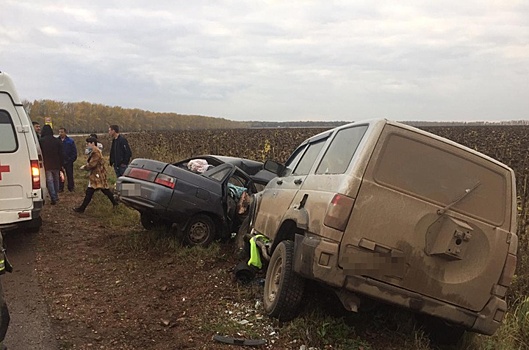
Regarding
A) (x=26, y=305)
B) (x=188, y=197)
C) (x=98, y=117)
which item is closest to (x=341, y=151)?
(x=188, y=197)

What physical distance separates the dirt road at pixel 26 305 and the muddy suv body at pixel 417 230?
2308mm

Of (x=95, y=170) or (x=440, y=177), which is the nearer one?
(x=440, y=177)

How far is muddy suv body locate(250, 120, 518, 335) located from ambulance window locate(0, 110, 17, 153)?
4.71m

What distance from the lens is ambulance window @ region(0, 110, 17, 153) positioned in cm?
645

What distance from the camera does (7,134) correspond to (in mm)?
6496

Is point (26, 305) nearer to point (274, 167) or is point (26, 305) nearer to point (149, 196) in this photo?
point (149, 196)

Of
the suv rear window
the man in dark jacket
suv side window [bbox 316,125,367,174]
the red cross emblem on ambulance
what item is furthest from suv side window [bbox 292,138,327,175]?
the man in dark jacket

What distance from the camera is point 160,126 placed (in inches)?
3775

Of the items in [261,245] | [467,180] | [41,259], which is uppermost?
[467,180]

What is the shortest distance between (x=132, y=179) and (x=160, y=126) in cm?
9195

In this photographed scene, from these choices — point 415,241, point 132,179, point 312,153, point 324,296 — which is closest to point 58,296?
point 132,179

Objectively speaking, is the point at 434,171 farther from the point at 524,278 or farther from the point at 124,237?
the point at 124,237

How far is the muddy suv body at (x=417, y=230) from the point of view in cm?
354

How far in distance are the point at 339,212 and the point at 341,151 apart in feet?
2.86
